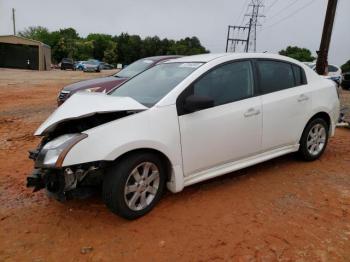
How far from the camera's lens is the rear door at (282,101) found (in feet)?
15.1

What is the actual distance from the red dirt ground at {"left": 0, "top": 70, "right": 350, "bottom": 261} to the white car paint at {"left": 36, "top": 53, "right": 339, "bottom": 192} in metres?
0.34

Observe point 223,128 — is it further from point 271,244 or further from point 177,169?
point 271,244

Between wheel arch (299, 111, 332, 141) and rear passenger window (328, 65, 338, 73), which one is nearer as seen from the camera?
wheel arch (299, 111, 332, 141)

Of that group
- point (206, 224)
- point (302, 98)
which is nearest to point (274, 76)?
point (302, 98)

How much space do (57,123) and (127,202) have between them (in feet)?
3.40

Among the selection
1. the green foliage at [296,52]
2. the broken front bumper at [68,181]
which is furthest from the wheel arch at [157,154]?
the green foliage at [296,52]

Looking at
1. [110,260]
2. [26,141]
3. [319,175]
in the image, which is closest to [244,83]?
[319,175]

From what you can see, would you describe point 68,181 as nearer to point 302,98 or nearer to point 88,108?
point 88,108

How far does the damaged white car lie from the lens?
3.39m

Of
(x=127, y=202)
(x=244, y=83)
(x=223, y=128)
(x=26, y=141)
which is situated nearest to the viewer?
(x=127, y=202)

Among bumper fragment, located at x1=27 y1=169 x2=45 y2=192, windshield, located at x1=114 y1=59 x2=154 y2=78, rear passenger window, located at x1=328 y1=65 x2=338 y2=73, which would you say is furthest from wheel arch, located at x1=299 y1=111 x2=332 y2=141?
rear passenger window, located at x1=328 y1=65 x2=338 y2=73

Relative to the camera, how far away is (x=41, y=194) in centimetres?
435

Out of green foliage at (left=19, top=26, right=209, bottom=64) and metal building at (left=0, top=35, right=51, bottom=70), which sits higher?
green foliage at (left=19, top=26, right=209, bottom=64)

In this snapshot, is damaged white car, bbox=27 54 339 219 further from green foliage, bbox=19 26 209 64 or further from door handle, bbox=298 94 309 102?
green foliage, bbox=19 26 209 64
